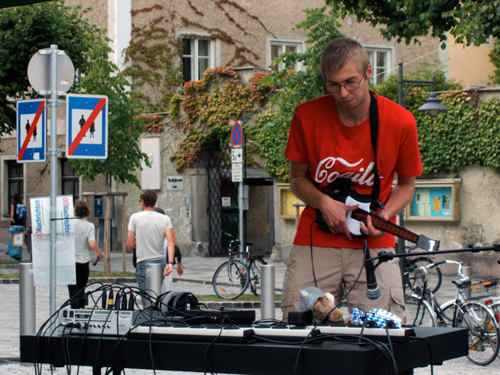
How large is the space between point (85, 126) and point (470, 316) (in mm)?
4466

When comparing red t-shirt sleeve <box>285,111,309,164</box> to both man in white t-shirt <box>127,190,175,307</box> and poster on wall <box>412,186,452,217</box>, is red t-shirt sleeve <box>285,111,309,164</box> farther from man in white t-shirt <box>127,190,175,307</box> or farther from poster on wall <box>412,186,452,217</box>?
poster on wall <box>412,186,452,217</box>

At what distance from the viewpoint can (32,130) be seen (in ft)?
27.6

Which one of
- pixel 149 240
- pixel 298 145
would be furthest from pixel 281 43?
pixel 298 145

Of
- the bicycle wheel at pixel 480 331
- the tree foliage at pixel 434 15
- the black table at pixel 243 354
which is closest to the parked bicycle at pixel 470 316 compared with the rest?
the bicycle wheel at pixel 480 331

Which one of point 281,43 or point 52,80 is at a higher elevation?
point 281,43

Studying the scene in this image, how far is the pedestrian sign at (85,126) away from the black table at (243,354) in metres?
5.50

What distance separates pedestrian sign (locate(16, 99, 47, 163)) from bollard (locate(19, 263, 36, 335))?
1123mm

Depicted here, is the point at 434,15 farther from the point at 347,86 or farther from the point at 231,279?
the point at 231,279

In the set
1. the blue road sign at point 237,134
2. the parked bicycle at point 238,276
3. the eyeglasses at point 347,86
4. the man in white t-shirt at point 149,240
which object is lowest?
the parked bicycle at point 238,276

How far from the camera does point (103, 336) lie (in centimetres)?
296

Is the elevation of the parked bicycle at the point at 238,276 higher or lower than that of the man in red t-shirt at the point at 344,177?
lower

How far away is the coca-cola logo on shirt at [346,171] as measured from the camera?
11.3ft

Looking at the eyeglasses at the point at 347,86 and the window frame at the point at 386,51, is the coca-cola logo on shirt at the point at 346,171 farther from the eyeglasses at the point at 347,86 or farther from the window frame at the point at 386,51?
the window frame at the point at 386,51

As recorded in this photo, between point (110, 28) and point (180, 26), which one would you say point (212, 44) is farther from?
point (110, 28)
